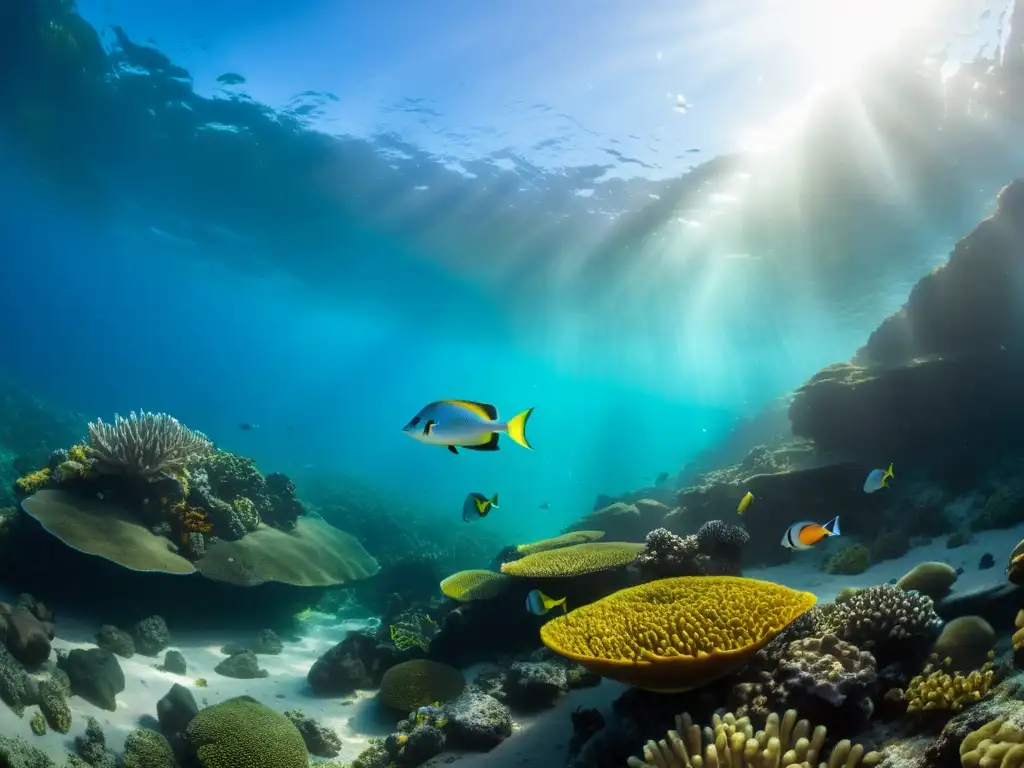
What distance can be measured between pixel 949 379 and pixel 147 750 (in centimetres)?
1629

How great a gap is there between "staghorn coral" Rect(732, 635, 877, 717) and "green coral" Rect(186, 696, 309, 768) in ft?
15.3

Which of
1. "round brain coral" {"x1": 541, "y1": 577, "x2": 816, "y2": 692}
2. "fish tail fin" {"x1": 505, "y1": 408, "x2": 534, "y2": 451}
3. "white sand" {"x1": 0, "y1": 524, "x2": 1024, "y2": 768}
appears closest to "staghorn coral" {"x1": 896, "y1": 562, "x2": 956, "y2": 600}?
"white sand" {"x1": 0, "y1": 524, "x2": 1024, "y2": 768}

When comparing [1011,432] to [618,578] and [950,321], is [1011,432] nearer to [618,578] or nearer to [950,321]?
[950,321]

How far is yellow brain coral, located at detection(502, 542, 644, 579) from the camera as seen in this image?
6582 millimetres

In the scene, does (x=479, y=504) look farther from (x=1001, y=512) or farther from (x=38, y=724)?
(x=1001, y=512)

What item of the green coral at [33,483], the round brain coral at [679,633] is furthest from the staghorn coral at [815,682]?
the green coral at [33,483]

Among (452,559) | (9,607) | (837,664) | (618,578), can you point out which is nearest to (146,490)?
(9,607)

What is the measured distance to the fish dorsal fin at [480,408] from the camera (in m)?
3.02

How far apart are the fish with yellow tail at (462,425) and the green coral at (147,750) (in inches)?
194

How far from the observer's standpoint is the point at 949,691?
10.8 feet

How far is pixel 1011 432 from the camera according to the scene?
1190 cm

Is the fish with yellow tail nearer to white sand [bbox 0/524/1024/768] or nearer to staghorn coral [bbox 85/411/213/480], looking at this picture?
white sand [bbox 0/524/1024/768]

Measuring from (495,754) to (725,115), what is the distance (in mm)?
18576

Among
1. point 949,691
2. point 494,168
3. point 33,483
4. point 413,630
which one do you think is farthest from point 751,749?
point 494,168
